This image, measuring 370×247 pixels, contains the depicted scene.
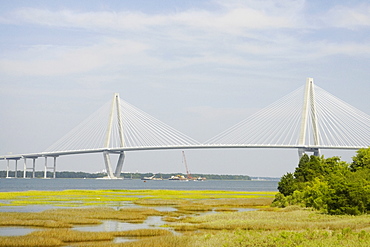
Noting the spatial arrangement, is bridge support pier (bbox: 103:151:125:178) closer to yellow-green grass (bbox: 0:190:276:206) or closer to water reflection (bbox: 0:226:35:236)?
yellow-green grass (bbox: 0:190:276:206)

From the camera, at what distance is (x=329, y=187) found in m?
32.2

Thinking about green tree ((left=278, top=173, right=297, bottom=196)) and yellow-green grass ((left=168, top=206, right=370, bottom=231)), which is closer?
yellow-green grass ((left=168, top=206, right=370, bottom=231))

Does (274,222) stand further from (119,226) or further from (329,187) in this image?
(329,187)

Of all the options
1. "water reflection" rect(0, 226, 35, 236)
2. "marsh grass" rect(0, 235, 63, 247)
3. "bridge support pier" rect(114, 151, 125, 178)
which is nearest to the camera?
"marsh grass" rect(0, 235, 63, 247)

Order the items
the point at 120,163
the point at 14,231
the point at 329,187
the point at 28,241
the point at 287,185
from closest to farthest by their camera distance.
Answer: the point at 28,241 < the point at 14,231 < the point at 329,187 < the point at 287,185 < the point at 120,163

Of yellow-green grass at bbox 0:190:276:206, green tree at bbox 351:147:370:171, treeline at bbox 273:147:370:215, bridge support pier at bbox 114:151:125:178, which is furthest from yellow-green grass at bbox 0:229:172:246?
bridge support pier at bbox 114:151:125:178

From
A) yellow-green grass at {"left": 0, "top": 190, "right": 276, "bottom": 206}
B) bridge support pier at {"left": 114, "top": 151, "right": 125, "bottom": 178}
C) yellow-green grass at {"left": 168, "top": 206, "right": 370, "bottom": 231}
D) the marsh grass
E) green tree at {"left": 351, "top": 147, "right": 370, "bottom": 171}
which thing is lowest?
the marsh grass

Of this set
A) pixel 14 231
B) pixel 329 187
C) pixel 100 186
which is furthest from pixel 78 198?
pixel 100 186

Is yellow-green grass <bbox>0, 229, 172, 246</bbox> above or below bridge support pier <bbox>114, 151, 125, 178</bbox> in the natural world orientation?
below

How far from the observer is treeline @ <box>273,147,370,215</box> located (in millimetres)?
28047

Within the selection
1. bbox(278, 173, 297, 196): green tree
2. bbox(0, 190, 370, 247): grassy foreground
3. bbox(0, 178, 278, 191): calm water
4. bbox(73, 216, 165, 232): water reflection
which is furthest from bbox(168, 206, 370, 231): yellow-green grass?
bbox(0, 178, 278, 191): calm water

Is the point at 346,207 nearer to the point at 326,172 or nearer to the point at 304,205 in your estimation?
the point at 304,205

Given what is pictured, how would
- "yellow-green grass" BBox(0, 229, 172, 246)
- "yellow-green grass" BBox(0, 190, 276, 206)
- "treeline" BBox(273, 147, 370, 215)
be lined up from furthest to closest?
"yellow-green grass" BBox(0, 190, 276, 206) → "treeline" BBox(273, 147, 370, 215) → "yellow-green grass" BBox(0, 229, 172, 246)

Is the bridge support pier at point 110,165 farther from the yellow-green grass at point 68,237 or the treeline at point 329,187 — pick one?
the yellow-green grass at point 68,237
